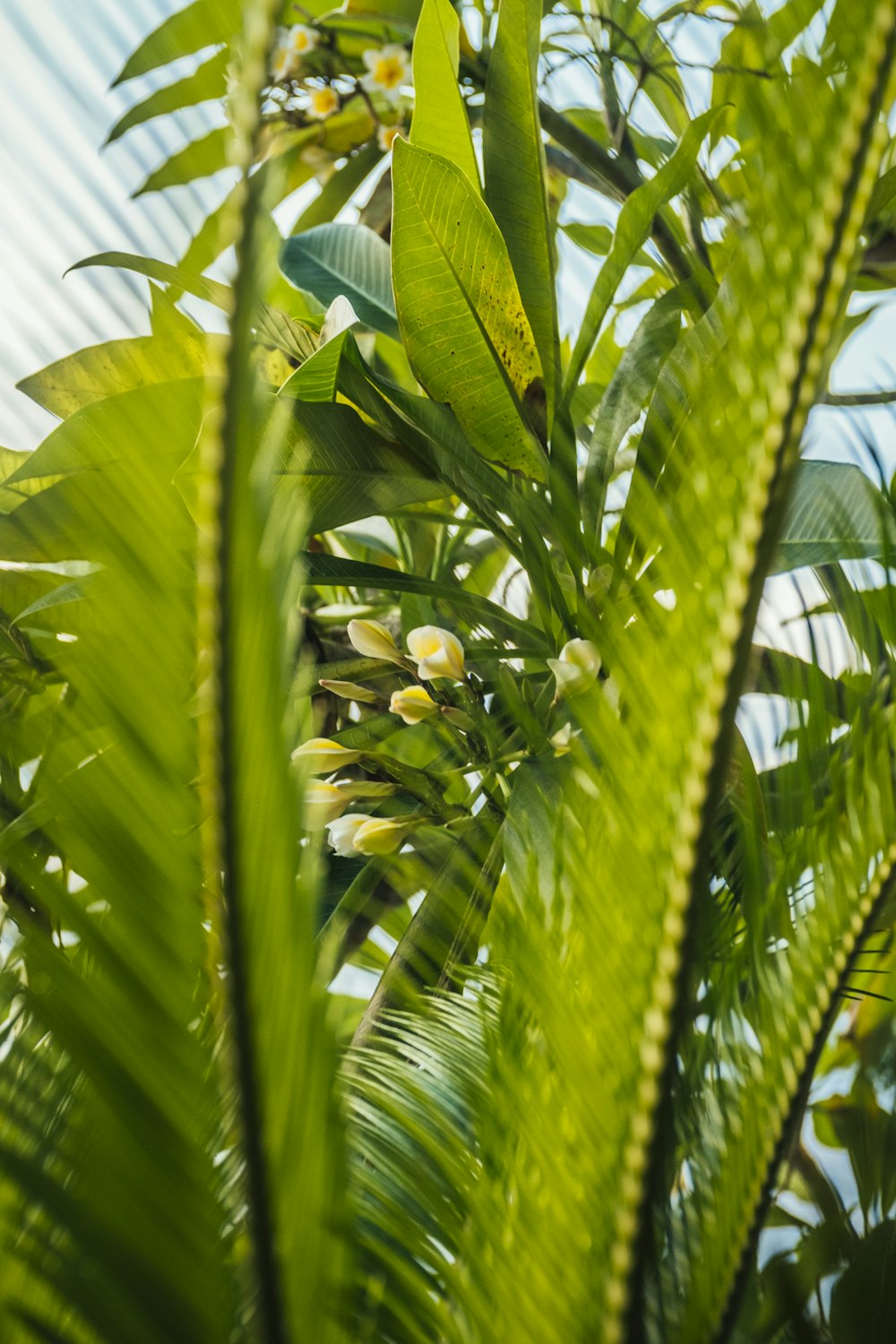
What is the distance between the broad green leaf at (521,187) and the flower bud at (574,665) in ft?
0.89

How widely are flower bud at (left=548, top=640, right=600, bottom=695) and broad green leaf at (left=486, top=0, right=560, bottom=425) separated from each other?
0.89ft

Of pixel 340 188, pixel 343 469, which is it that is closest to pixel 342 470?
pixel 343 469

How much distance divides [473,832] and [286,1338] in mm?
458

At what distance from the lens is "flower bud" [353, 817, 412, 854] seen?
31.0 inches

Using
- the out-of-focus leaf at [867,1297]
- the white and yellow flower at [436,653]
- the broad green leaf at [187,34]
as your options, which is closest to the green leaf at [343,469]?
the white and yellow flower at [436,653]

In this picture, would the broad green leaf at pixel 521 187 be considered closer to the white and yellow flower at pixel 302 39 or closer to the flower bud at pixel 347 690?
the flower bud at pixel 347 690

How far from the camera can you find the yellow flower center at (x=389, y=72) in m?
1.32

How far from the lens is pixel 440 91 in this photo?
2.97ft

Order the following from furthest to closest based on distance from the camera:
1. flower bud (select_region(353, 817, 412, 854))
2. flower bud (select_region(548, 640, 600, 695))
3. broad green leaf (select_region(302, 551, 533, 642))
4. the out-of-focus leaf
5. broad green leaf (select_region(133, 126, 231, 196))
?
broad green leaf (select_region(302, 551, 533, 642))
flower bud (select_region(353, 817, 412, 854))
flower bud (select_region(548, 640, 600, 695))
the out-of-focus leaf
broad green leaf (select_region(133, 126, 231, 196))

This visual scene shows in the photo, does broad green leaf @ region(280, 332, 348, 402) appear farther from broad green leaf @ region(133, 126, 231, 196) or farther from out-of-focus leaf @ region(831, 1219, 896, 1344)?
out-of-focus leaf @ region(831, 1219, 896, 1344)

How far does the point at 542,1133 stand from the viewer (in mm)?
421

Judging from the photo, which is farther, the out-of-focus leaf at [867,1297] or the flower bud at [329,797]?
the flower bud at [329,797]

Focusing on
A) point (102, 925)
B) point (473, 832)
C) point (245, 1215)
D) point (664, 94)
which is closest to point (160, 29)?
point (102, 925)

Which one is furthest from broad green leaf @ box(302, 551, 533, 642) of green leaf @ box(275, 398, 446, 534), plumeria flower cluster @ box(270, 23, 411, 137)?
plumeria flower cluster @ box(270, 23, 411, 137)
